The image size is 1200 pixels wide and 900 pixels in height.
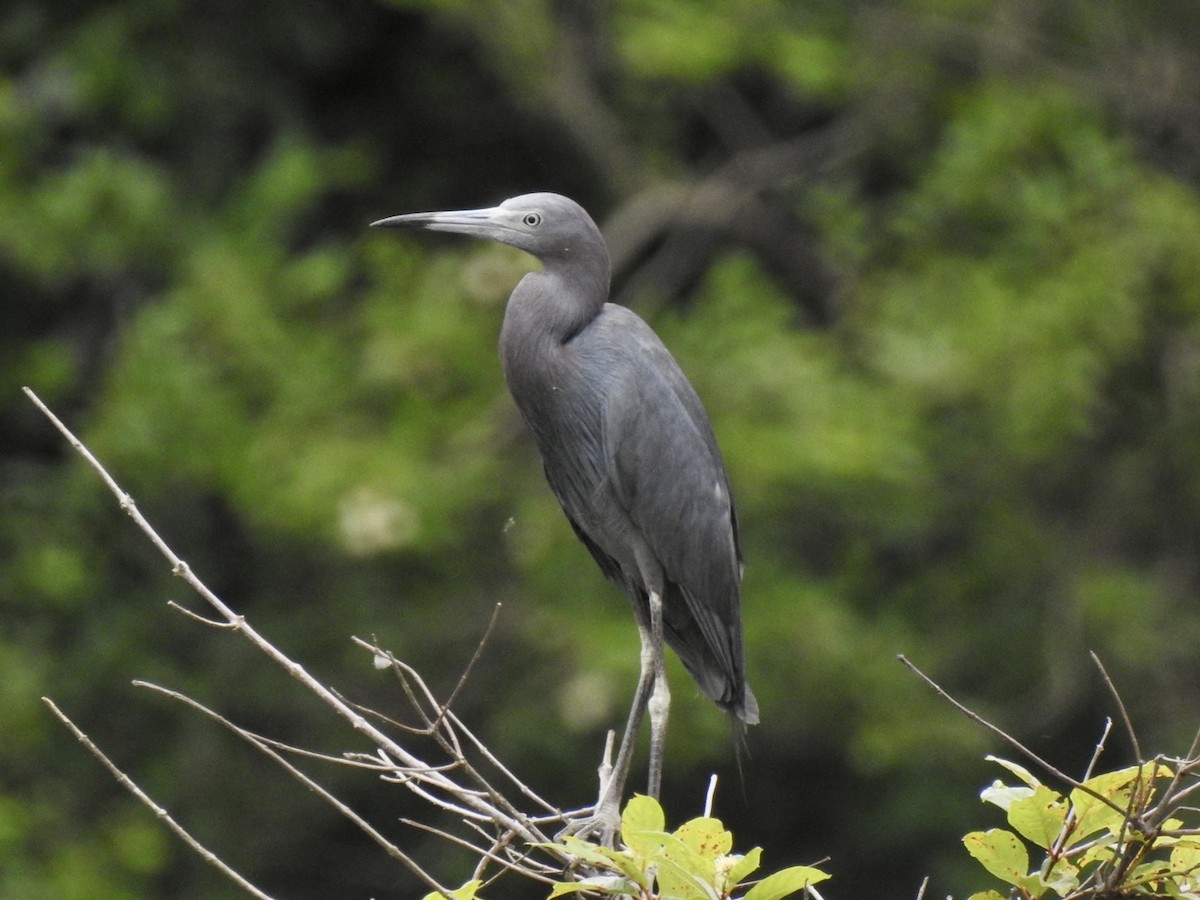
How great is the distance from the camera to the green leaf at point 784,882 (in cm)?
208

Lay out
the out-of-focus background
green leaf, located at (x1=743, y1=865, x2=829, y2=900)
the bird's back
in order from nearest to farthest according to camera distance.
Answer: green leaf, located at (x1=743, y1=865, x2=829, y2=900) < the bird's back < the out-of-focus background

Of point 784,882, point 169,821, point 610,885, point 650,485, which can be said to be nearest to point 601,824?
point 650,485

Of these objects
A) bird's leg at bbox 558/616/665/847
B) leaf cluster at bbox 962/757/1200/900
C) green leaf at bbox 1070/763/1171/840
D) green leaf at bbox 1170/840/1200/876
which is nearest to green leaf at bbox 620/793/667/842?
leaf cluster at bbox 962/757/1200/900

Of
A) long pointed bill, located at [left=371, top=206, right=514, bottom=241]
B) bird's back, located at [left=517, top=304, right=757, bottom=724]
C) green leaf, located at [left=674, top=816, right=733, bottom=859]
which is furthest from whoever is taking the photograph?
bird's back, located at [left=517, top=304, right=757, bottom=724]

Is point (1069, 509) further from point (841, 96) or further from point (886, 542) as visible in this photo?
point (841, 96)

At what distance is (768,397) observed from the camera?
7.00 m

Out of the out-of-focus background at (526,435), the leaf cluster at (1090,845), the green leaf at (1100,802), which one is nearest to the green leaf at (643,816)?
the leaf cluster at (1090,845)

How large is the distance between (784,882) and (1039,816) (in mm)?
314

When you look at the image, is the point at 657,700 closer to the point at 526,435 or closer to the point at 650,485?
the point at 650,485

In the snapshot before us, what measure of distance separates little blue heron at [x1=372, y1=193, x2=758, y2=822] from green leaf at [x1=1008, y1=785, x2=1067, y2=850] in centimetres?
101

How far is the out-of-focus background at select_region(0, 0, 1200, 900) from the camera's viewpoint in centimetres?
700

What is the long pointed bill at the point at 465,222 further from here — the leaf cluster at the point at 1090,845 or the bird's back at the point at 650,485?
the leaf cluster at the point at 1090,845

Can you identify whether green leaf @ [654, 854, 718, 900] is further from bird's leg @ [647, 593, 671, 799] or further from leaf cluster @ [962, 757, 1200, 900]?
bird's leg @ [647, 593, 671, 799]

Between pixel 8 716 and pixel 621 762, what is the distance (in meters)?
4.45
